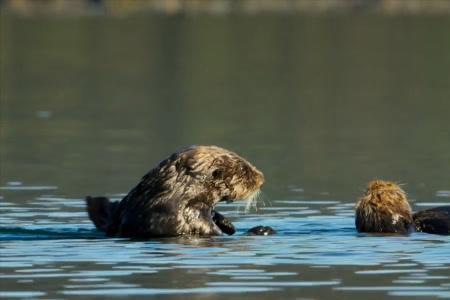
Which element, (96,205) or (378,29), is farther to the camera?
(378,29)

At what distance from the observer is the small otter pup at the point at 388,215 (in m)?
12.3

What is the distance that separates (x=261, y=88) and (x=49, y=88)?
3441mm

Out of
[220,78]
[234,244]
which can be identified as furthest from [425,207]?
[220,78]

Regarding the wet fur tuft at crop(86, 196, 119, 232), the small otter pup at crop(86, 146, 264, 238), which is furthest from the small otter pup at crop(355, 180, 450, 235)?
the wet fur tuft at crop(86, 196, 119, 232)

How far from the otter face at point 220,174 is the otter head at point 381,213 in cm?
72

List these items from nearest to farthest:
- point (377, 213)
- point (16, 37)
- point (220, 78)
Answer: point (377, 213)
point (220, 78)
point (16, 37)

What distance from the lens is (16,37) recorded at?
153 feet

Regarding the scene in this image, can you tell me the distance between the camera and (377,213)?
12.3 m

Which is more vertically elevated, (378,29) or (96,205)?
(378,29)

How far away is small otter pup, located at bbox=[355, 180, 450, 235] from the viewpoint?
40.4ft

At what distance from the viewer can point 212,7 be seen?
2657 inches

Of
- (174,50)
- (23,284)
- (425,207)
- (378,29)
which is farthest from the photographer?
(378,29)

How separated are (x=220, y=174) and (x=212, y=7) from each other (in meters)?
55.6

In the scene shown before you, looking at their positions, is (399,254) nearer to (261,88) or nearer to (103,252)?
(103,252)
